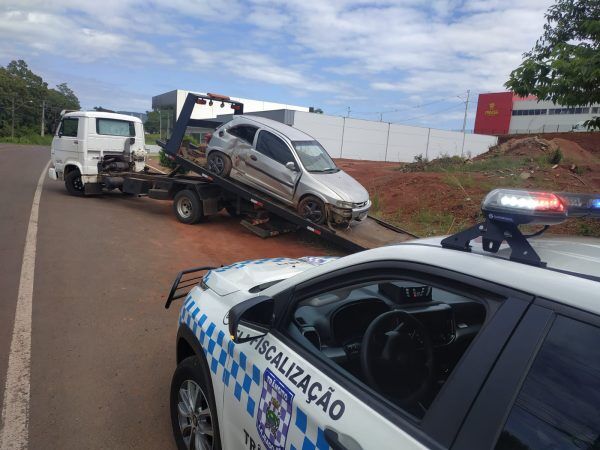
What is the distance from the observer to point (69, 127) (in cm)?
1257

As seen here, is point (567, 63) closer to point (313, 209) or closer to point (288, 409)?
point (313, 209)

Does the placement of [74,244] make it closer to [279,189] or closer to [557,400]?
[279,189]

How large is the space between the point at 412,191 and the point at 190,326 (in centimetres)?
1266

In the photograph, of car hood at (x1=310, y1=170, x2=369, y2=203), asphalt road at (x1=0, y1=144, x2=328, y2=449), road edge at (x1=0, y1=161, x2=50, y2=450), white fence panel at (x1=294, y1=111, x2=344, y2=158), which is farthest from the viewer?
white fence panel at (x1=294, y1=111, x2=344, y2=158)

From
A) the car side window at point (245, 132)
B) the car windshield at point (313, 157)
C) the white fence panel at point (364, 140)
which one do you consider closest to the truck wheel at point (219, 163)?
the car side window at point (245, 132)

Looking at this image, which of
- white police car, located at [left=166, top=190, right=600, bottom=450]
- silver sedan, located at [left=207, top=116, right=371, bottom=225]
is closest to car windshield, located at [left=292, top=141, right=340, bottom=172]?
silver sedan, located at [left=207, top=116, right=371, bottom=225]

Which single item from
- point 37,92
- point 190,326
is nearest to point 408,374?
point 190,326

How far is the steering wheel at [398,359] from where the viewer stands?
5.75ft

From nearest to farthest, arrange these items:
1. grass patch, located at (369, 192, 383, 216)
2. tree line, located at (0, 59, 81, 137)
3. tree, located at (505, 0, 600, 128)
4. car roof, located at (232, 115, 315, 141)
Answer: tree, located at (505, 0, 600, 128) → car roof, located at (232, 115, 315, 141) → grass patch, located at (369, 192, 383, 216) → tree line, located at (0, 59, 81, 137)

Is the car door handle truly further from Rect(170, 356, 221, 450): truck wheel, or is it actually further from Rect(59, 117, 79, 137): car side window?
Rect(59, 117, 79, 137): car side window

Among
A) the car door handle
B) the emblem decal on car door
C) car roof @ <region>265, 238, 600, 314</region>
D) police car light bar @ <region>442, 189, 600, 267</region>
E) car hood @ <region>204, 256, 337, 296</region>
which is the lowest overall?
the emblem decal on car door

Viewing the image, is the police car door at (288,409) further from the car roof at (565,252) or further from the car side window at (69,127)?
the car side window at (69,127)

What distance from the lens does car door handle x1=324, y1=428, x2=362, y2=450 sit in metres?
1.46

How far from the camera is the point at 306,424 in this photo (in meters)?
1.67
